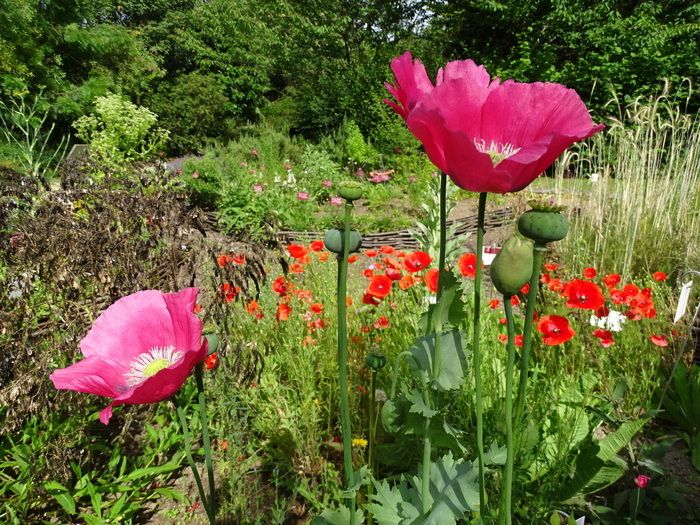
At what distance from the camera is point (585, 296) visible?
1497mm

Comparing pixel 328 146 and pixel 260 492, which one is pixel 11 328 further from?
pixel 328 146

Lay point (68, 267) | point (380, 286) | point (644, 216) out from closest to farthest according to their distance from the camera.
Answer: point (68, 267)
point (380, 286)
point (644, 216)

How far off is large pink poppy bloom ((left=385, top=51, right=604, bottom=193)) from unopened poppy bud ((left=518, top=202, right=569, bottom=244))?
51 mm

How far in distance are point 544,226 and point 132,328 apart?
0.62 metres

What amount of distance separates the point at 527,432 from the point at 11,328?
167cm

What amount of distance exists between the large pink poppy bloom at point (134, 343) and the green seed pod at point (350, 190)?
0.25 m

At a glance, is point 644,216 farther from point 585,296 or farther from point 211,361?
point 211,361

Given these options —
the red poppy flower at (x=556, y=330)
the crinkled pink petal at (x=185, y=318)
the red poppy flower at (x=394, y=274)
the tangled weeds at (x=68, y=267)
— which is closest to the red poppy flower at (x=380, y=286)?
the red poppy flower at (x=394, y=274)

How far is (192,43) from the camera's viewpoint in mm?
13812

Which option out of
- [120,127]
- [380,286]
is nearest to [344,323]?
[380,286]

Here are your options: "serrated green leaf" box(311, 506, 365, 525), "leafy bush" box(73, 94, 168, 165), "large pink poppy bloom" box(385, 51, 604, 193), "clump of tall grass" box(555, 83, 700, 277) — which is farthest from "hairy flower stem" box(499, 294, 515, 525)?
"leafy bush" box(73, 94, 168, 165)

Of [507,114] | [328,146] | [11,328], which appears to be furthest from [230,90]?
[507,114]

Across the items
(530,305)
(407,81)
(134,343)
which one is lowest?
(134,343)

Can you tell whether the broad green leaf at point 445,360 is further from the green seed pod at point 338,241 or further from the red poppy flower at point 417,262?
the red poppy flower at point 417,262
